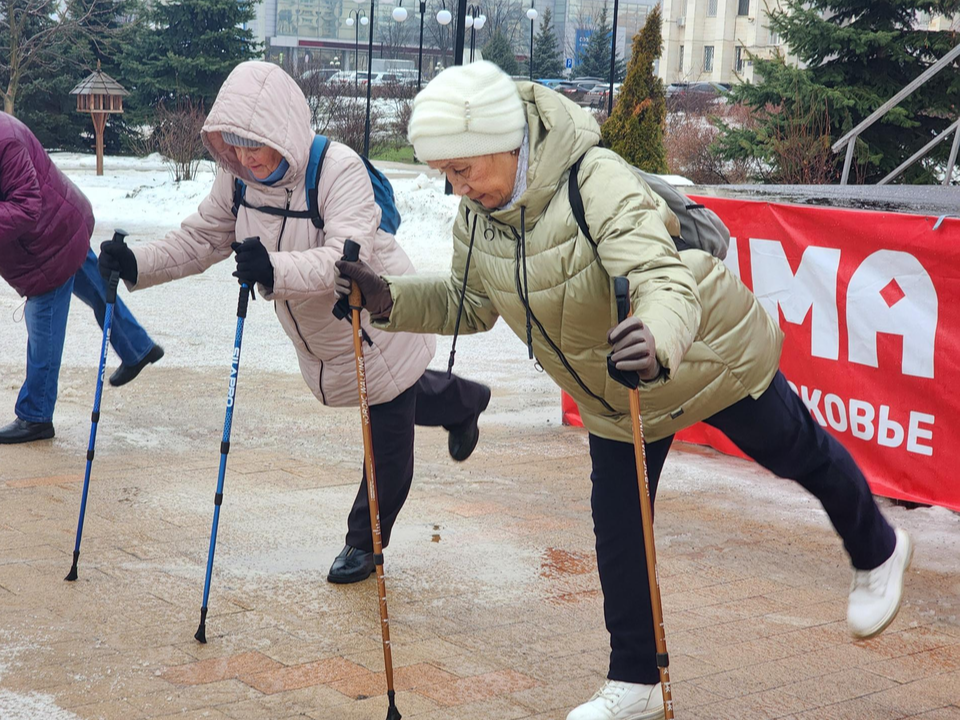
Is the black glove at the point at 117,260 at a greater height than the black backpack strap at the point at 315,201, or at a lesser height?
lesser

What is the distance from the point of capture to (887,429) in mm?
5660

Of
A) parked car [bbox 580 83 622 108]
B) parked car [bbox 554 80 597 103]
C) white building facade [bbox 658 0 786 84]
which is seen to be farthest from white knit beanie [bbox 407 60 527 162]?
white building facade [bbox 658 0 786 84]

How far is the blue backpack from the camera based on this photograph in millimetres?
4168

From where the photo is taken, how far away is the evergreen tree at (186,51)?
114 ft

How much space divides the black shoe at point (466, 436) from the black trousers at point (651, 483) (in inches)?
78.3

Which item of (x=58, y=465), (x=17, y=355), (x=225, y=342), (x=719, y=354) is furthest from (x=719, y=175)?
(x=719, y=354)

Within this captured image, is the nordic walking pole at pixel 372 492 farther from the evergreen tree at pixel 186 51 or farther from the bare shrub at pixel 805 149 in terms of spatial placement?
the evergreen tree at pixel 186 51

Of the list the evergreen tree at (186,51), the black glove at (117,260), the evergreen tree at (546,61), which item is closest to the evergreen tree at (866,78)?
the black glove at (117,260)

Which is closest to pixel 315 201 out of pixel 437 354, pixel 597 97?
pixel 437 354

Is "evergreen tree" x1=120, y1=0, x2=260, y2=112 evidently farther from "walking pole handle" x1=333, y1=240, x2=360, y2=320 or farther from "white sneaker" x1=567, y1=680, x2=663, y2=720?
"white sneaker" x1=567, y1=680, x2=663, y2=720

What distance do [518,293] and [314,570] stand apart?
1.98 m

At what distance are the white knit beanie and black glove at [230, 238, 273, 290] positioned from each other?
843 millimetres

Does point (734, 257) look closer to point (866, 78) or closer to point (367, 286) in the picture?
point (367, 286)

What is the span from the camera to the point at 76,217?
6.67 metres
